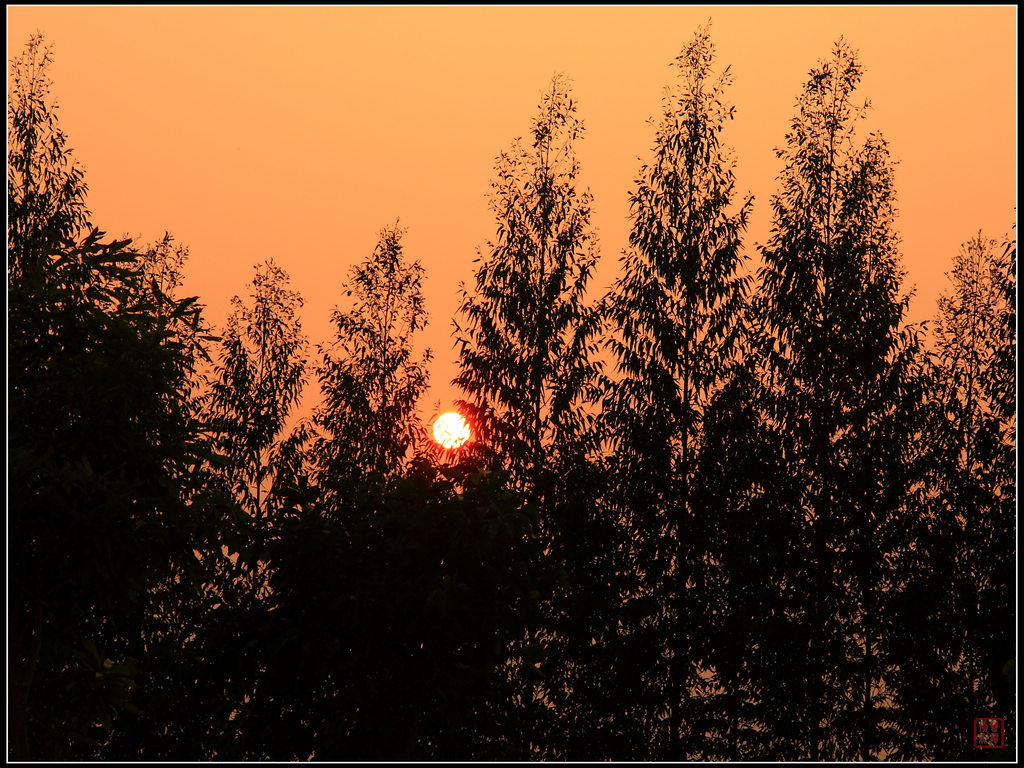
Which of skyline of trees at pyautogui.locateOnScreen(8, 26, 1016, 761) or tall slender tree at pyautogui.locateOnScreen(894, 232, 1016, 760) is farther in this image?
tall slender tree at pyautogui.locateOnScreen(894, 232, 1016, 760)

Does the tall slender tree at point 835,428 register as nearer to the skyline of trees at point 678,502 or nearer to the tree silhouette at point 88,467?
the skyline of trees at point 678,502

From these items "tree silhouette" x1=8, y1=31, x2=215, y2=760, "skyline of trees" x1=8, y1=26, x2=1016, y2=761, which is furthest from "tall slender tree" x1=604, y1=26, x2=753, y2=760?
"tree silhouette" x1=8, y1=31, x2=215, y2=760

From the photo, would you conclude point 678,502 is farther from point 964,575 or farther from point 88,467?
point 88,467

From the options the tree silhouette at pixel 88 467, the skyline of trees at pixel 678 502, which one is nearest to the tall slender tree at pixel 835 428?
the skyline of trees at pixel 678 502

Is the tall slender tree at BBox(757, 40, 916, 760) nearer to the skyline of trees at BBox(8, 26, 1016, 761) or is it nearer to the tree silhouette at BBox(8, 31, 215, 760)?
the skyline of trees at BBox(8, 26, 1016, 761)

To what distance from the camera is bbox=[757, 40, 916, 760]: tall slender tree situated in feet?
79.5

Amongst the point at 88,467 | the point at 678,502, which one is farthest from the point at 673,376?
the point at 88,467

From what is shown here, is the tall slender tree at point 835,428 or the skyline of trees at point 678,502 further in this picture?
the tall slender tree at point 835,428

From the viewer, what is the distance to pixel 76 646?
734 inches

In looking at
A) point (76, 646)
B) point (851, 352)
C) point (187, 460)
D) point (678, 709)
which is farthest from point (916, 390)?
point (76, 646)

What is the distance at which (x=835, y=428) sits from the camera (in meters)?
24.9

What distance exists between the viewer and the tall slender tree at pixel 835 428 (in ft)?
79.5

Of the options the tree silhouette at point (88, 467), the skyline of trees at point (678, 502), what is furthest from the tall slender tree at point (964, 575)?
the tree silhouette at point (88, 467)

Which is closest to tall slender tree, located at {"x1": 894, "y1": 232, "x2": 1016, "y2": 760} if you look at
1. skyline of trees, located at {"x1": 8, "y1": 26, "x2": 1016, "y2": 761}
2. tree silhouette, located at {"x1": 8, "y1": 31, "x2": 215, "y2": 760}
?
skyline of trees, located at {"x1": 8, "y1": 26, "x2": 1016, "y2": 761}
